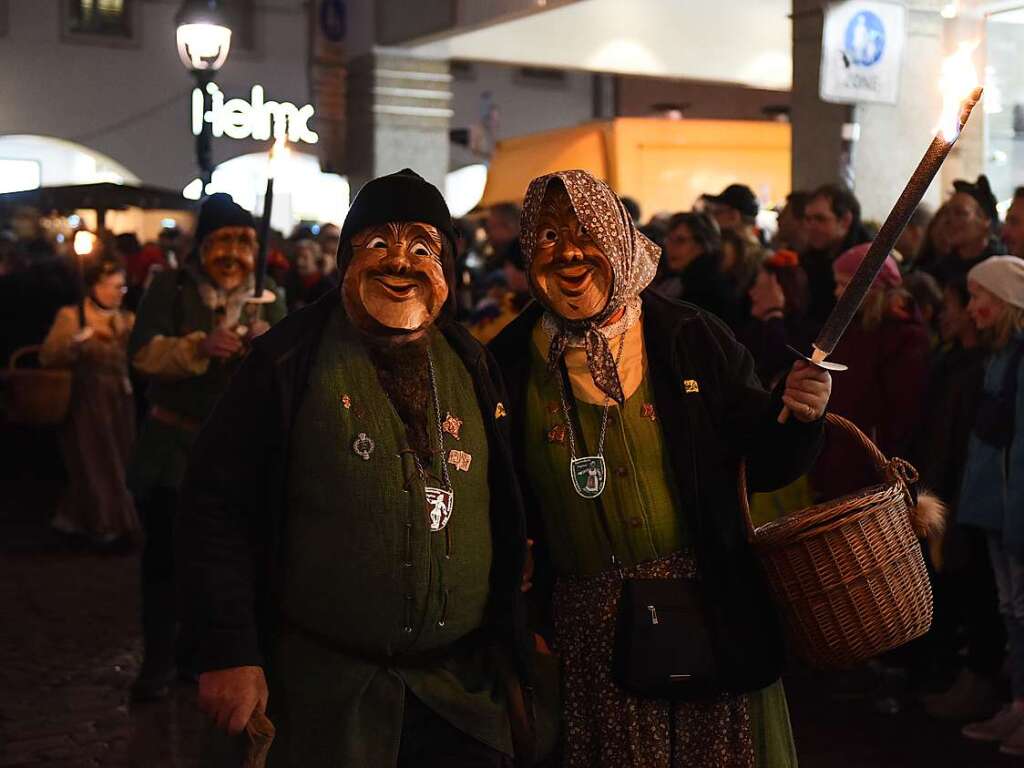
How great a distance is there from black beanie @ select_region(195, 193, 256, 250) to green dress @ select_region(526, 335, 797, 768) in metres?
3.17

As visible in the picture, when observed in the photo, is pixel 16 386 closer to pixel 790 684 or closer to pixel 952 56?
pixel 790 684

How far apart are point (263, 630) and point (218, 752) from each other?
0.27m

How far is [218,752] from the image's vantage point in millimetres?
3527

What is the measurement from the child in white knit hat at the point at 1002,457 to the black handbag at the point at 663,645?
313cm

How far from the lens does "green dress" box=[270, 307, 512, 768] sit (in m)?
3.47

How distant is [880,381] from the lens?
714 centimetres

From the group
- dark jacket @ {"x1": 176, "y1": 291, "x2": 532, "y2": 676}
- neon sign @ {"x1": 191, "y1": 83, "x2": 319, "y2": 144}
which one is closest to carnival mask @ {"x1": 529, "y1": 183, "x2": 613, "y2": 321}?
dark jacket @ {"x1": 176, "y1": 291, "x2": 532, "y2": 676}

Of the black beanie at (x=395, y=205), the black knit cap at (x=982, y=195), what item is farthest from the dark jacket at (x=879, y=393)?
the black beanie at (x=395, y=205)

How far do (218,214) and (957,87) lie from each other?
13.4 feet

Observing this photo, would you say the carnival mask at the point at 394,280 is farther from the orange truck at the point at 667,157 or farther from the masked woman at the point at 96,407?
the orange truck at the point at 667,157

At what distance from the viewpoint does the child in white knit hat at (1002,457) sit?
648 centimetres

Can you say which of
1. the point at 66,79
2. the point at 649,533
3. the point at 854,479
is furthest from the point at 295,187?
the point at 649,533

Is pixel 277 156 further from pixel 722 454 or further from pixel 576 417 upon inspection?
pixel 722 454

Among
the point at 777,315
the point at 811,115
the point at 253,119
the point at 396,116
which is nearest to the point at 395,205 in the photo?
the point at 777,315
